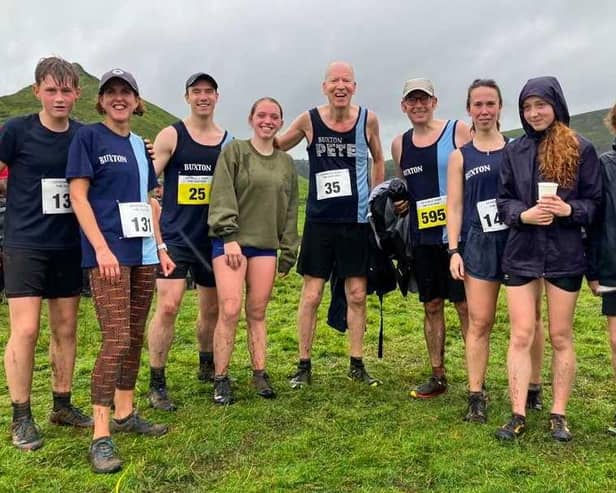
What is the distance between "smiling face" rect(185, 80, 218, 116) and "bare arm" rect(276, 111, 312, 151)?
2.47 ft

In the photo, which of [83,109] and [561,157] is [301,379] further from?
[83,109]

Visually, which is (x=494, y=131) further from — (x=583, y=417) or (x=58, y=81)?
(x=58, y=81)

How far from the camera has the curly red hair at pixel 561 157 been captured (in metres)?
3.90

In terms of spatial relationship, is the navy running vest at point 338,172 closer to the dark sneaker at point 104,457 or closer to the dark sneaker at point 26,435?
the dark sneaker at point 104,457

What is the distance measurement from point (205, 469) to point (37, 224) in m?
2.03

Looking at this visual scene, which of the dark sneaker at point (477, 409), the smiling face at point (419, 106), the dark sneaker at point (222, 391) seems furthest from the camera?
the smiling face at point (419, 106)

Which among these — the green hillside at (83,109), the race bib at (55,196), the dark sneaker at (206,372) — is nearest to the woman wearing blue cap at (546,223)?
the dark sneaker at (206,372)

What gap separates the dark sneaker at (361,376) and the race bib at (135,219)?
2656 millimetres

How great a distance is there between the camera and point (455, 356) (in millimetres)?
6742

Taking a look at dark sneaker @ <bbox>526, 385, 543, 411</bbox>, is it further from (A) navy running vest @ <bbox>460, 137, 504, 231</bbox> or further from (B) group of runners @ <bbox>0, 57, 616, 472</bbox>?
(A) navy running vest @ <bbox>460, 137, 504, 231</bbox>

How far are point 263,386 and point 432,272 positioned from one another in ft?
6.04

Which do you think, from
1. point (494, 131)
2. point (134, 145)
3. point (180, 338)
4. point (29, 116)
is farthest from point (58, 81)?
point (180, 338)

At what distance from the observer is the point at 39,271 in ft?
13.1

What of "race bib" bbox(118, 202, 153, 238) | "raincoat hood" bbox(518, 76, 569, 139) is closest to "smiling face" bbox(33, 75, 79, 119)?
"race bib" bbox(118, 202, 153, 238)
